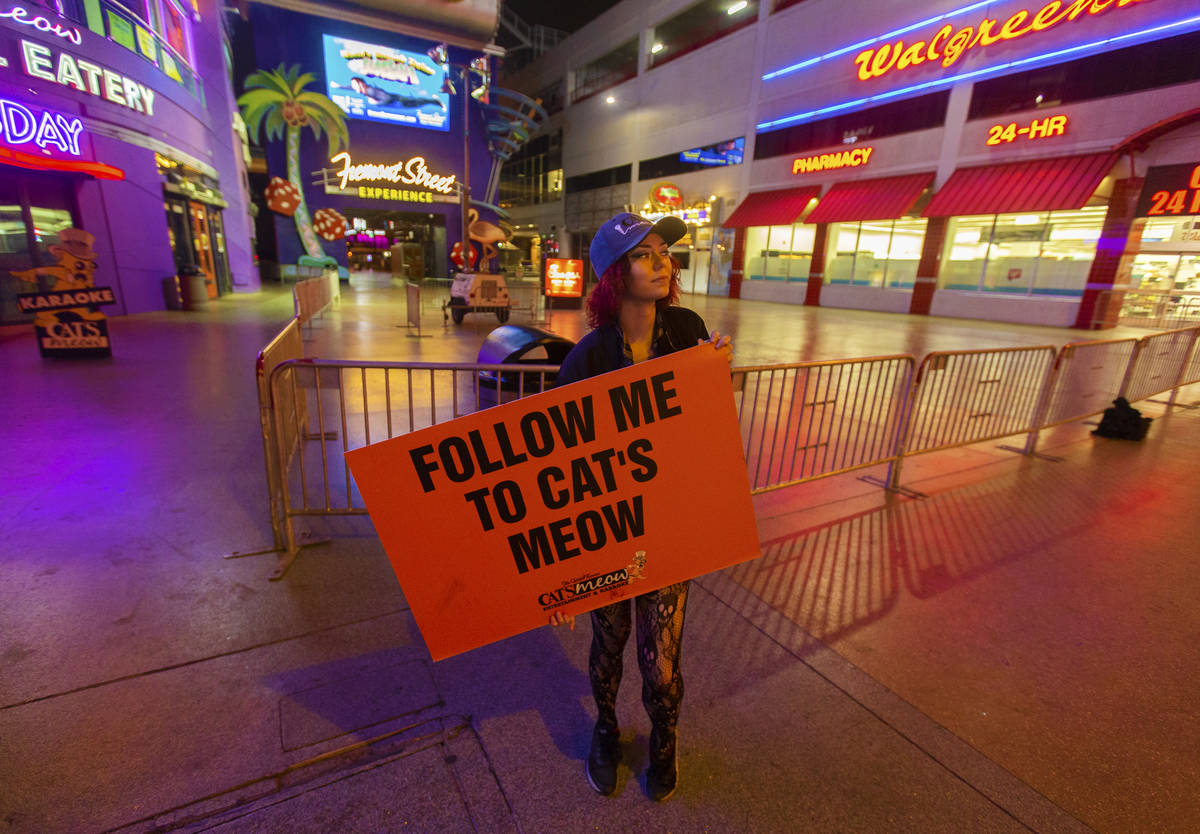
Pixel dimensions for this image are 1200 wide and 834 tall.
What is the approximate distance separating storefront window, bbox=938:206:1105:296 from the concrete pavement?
18.3 meters

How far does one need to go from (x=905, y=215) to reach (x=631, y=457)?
24.6 metres

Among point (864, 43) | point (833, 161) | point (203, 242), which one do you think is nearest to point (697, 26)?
point (864, 43)

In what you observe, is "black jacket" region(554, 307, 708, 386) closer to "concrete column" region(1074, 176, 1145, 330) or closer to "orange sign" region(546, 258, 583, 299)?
"orange sign" region(546, 258, 583, 299)

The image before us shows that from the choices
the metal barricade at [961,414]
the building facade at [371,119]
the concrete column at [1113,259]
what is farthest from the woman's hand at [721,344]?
the building facade at [371,119]

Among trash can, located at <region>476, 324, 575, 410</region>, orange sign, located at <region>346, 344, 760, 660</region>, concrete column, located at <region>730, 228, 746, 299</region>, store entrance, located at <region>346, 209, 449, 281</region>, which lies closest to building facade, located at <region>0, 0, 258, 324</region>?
trash can, located at <region>476, 324, 575, 410</region>

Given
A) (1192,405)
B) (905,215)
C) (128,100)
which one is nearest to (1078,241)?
(905,215)

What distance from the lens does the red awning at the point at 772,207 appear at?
2467 centimetres

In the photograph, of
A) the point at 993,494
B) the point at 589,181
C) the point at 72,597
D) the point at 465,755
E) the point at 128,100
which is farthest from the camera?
the point at 589,181

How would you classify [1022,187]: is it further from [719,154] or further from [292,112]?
[292,112]

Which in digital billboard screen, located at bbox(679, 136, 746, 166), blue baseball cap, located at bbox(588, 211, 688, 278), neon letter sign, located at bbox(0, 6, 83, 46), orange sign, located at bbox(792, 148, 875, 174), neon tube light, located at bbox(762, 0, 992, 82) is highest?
neon tube light, located at bbox(762, 0, 992, 82)

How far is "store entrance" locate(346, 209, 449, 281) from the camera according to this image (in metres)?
33.4

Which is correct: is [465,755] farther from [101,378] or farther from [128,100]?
[128,100]

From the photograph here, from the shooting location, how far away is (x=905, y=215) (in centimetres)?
2178

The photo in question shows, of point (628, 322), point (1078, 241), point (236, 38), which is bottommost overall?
point (628, 322)
